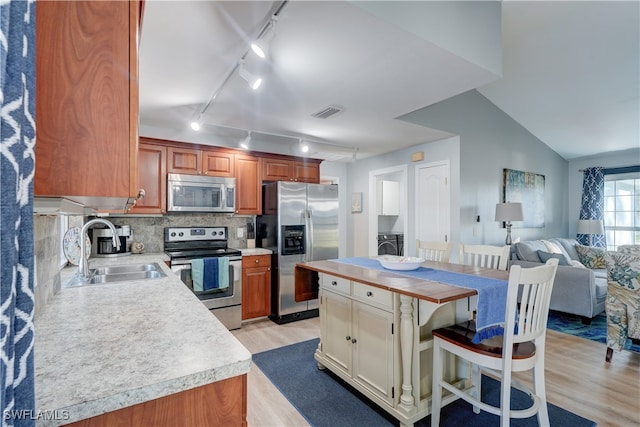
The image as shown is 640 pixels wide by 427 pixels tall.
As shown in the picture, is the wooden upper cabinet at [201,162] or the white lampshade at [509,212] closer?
the wooden upper cabinet at [201,162]

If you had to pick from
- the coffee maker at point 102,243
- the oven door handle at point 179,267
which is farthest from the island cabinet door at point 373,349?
the coffee maker at point 102,243

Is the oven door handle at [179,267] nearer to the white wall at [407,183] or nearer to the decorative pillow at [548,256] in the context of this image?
the white wall at [407,183]

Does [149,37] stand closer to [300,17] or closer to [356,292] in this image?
[300,17]

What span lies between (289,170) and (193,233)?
1.55m

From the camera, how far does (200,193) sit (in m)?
3.67

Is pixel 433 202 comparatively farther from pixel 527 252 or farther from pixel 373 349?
pixel 373 349

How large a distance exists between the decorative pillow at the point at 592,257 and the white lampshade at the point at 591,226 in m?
0.86

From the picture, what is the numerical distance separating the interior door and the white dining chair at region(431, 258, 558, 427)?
2537 mm

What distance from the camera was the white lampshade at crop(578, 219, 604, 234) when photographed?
5.65 metres

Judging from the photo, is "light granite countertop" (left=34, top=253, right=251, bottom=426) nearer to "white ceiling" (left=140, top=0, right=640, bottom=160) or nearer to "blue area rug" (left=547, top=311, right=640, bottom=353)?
"white ceiling" (left=140, top=0, right=640, bottom=160)

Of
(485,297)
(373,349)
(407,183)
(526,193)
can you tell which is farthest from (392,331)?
(526,193)

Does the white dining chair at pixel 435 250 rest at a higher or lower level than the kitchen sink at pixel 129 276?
higher

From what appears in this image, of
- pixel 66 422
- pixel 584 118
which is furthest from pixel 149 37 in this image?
pixel 584 118

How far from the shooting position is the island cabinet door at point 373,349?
1.99 m
